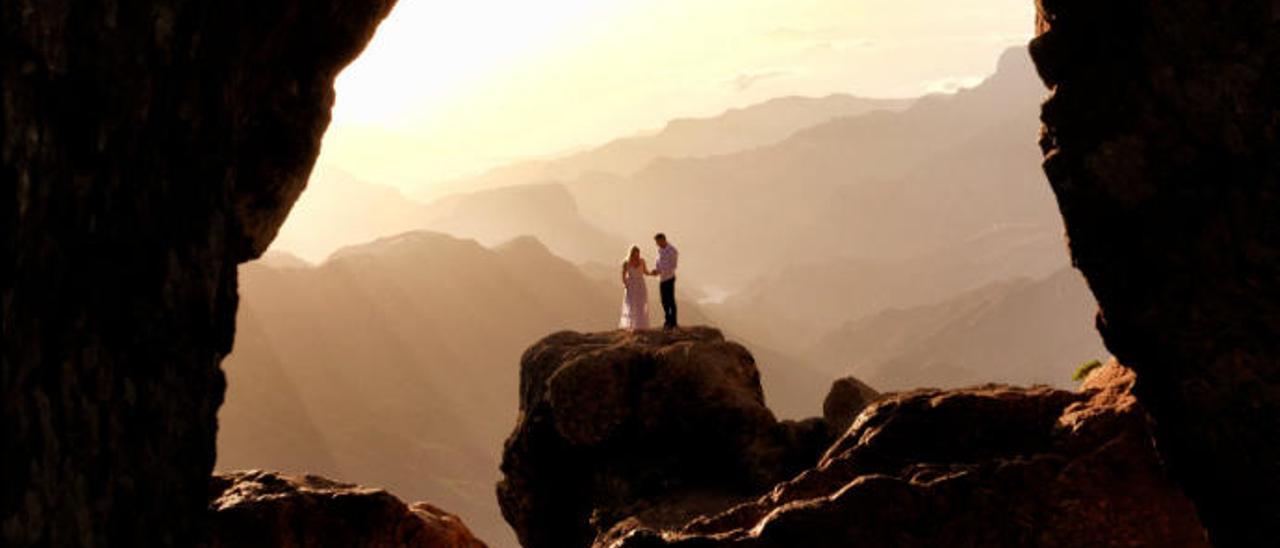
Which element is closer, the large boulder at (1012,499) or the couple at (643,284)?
the large boulder at (1012,499)

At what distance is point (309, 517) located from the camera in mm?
16859

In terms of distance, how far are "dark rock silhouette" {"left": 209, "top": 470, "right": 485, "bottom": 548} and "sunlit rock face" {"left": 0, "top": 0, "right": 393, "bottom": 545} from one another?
4.84 meters

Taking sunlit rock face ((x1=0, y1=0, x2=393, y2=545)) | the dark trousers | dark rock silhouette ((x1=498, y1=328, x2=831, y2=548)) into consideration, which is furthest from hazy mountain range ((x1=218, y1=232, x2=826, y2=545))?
sunlit rock face ((x1=0, y1=0, x2=393, y2=545))

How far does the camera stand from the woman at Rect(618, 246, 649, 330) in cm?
2511

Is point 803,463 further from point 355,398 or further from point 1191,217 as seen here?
point 355,398

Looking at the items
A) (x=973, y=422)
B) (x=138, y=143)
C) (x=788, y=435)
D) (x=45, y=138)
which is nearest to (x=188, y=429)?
(x=138, y=143)

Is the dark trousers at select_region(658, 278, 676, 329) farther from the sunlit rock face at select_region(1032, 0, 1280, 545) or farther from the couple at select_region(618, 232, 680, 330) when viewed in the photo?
the sunlit rock face at select_region(1032, 0, 1280, 545)

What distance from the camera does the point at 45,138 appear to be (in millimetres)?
8117

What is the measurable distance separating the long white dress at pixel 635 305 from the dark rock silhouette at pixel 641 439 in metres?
2.41

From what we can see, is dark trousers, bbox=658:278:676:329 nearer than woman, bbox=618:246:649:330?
Yes

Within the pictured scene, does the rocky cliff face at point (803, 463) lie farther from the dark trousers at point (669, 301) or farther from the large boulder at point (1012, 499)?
the dark trousers at point (669, 301)

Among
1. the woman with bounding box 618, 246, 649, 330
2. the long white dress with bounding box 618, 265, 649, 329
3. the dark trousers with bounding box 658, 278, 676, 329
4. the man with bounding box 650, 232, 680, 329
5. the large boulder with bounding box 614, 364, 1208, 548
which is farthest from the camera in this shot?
the long white dress with bounding box 618, 265, 649, 329

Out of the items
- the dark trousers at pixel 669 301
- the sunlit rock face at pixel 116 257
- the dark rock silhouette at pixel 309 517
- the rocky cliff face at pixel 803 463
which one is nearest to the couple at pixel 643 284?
the dark trousers at pixel 669 301

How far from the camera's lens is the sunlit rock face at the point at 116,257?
25.8 ft
